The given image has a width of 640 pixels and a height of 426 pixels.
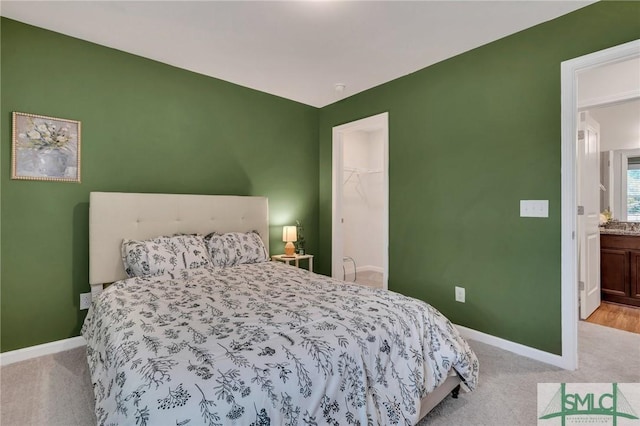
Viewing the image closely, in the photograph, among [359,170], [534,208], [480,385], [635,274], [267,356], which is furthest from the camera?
[359,170]

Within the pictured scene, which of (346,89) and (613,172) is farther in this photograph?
(613,172)

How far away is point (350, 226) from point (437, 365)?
374 centimetres

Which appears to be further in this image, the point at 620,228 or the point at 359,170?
the point at 359,170

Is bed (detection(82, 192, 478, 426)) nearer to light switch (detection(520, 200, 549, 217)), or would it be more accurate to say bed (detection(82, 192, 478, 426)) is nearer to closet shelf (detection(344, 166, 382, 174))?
light switch (detection(520, 200, 549, 217))

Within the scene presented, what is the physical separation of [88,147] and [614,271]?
564 centimetres

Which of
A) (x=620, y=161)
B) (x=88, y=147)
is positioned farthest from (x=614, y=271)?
(x=88, y=147)

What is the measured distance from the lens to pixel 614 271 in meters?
3.62

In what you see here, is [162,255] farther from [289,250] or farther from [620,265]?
[620,265]

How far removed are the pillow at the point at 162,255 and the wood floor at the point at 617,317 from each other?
12.8 feet

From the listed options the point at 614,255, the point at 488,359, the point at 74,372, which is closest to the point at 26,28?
the point at 74,372

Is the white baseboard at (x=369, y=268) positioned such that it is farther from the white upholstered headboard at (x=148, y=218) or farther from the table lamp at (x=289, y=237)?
the white upholstered headboard at (x=148, y=218)

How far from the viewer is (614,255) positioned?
11.9 ft

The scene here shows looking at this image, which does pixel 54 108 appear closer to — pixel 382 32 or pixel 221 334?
pixel 221 334

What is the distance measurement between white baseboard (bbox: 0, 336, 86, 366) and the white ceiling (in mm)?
2515
